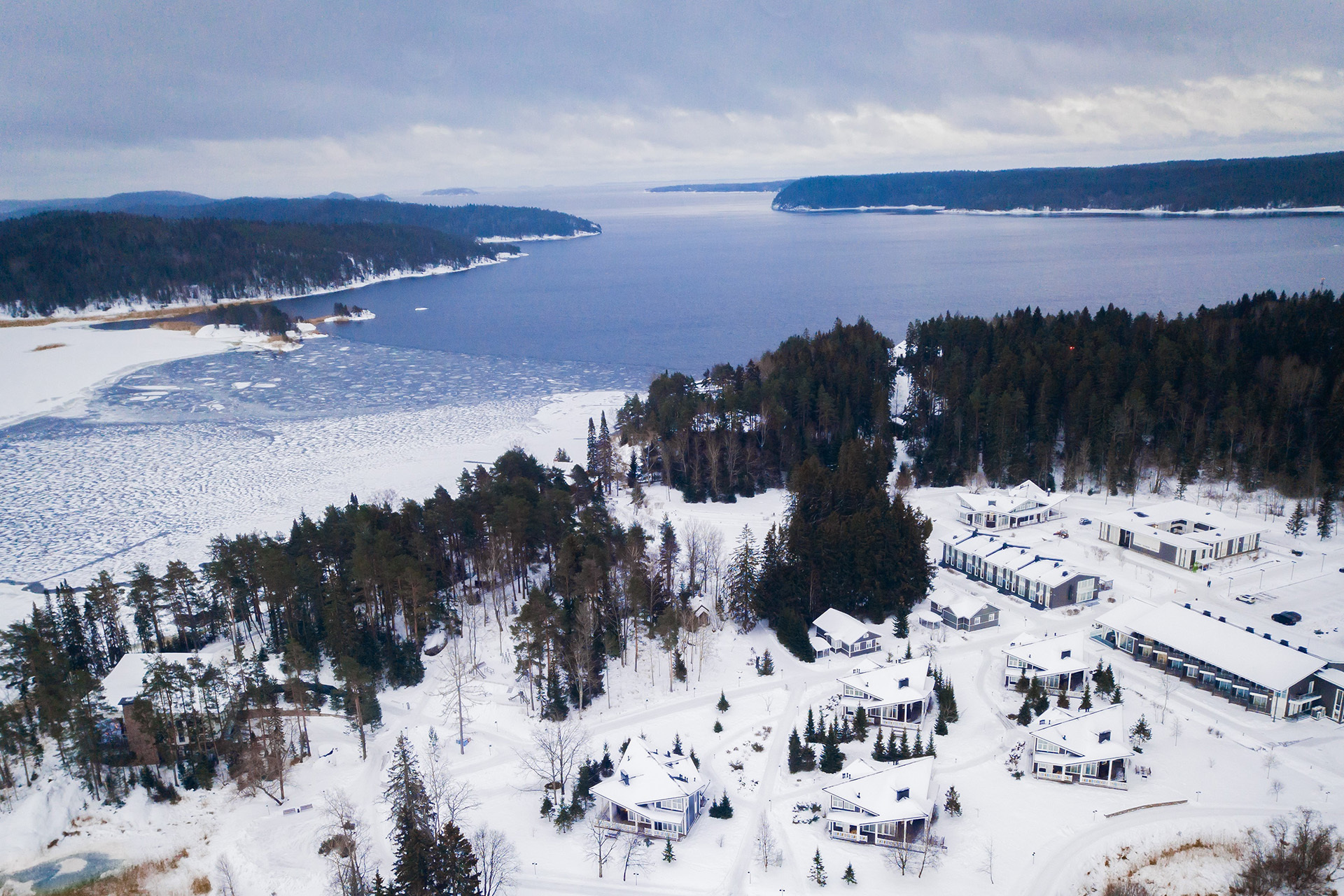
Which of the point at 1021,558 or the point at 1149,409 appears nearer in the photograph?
the point at 1021,558

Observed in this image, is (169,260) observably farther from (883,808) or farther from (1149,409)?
(883,808)

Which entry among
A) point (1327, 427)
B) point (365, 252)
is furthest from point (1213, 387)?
point (365, 252)

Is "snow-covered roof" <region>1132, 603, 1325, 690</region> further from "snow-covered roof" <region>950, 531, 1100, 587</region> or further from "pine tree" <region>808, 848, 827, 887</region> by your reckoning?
"pine tree" <region>808, 848, 827, 887</region>

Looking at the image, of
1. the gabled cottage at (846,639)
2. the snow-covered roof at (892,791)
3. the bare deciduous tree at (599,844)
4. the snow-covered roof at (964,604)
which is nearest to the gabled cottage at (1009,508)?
the snow-covered roof at (964,604)

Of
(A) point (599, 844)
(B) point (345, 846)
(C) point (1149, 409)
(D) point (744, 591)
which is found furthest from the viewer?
(C) point (1149, 409)

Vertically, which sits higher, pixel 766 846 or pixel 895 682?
pixel 895 682

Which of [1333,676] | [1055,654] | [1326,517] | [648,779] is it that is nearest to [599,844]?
[648,779]
